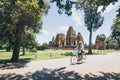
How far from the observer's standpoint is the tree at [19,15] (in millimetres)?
22594

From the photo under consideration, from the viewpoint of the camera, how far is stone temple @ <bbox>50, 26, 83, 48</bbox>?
95.7 meters

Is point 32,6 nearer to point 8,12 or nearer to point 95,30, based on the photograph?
point 8,12

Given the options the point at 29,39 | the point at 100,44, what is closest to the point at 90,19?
the point at 29,39

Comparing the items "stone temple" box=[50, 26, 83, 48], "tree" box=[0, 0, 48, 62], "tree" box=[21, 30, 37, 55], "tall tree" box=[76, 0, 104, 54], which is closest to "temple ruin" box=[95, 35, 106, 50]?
"stone temple" box=[50, 26, 83, 48]

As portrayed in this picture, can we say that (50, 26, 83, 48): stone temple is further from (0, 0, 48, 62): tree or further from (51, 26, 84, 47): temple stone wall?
(0, 0, 48, 62): tree

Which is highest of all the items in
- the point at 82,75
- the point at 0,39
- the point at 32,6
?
the point at 32,6

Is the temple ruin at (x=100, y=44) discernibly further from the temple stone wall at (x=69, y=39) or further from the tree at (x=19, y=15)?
the tree at (x=19, y=15)

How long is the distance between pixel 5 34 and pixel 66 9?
33.7ft

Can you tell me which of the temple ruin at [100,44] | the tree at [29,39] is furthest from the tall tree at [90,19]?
the temple ruin at [100,44]

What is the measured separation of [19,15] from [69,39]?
7469cm

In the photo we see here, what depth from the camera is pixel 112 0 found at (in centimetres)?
1789

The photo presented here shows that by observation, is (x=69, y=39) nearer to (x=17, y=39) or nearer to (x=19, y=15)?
(x=17, y=39)

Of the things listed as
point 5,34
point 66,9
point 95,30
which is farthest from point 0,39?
point 95,30

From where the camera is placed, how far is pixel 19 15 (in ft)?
75.3
